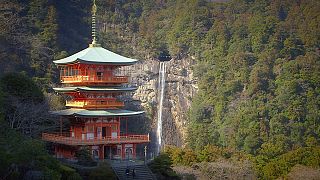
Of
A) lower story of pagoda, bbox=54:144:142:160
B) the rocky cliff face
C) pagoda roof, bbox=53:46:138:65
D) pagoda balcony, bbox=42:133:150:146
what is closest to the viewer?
pagoda balcony, bbox=42:133:150:146

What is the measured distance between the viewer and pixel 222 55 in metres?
53.9

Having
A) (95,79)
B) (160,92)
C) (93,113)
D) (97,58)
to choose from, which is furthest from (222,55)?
(93,113)

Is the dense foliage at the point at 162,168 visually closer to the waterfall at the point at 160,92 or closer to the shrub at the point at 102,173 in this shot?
the shrub at the point at 102,173

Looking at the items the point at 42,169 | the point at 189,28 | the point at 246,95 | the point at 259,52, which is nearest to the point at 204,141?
the point at 246,95

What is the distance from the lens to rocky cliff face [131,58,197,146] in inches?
2154

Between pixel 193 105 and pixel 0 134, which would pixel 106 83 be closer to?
pixel 0 134

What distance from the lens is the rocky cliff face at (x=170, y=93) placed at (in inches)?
2154

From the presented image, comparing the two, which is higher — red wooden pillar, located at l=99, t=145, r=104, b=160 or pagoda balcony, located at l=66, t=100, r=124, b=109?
pagoda balcony, located at l=66, t=100, r=124, b=109

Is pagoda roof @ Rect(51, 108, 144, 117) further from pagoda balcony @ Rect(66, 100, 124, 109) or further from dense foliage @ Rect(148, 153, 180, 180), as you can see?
dense foliage @ Rect(148, 153, 180, 180)

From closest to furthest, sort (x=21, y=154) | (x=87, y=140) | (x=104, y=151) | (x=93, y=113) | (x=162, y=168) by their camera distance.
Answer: (x=21, y=154) → (x=162, y=168) → (x=87, y=140) → (x=93, y=113) → (x=104, y=151)

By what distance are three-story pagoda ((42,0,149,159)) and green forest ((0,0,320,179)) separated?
6.56 feet

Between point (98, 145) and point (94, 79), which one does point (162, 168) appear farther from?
point (94, 79)

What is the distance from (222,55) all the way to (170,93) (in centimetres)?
656

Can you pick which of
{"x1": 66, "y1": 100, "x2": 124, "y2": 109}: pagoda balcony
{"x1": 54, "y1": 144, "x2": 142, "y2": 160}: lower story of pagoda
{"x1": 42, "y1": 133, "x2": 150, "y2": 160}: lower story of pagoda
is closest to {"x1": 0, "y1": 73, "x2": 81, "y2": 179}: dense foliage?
{"x1": 42, "y1": 133, "x2": 150, "y2": 160}: lower story of pagoda
